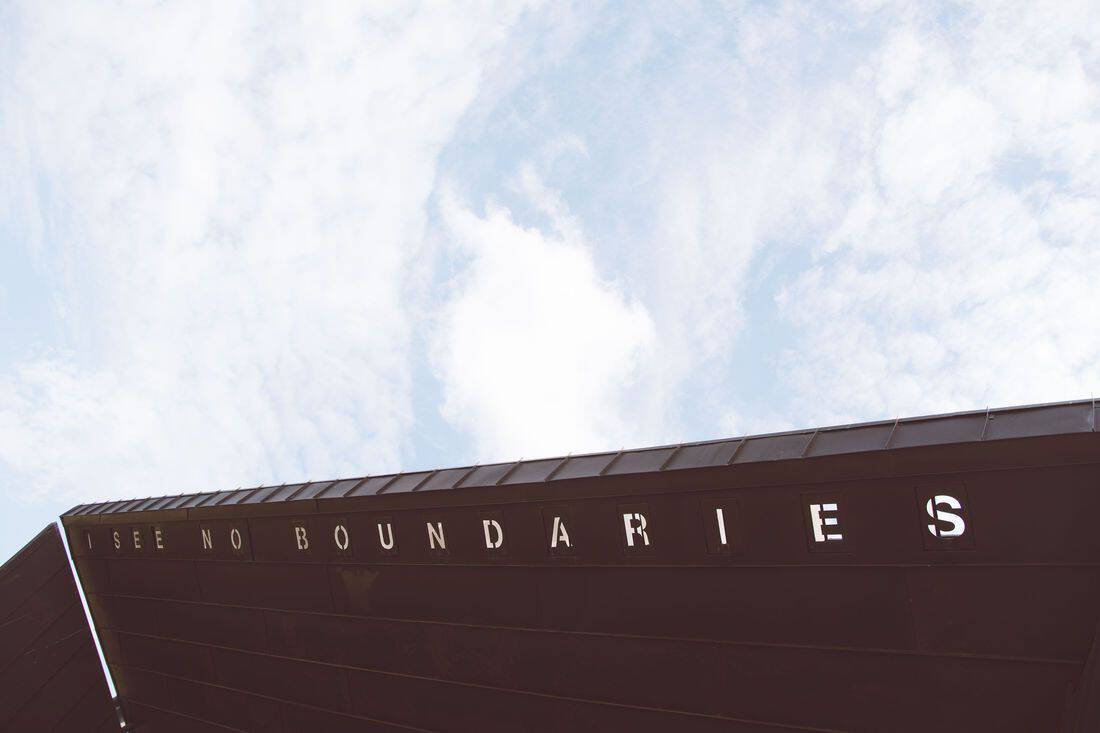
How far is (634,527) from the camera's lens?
17062 mm

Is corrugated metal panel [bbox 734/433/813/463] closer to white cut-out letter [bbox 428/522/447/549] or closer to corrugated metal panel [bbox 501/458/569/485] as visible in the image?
corrugated metal panel [bbox 501/458/569/485]

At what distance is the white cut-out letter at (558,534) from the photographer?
18234mm

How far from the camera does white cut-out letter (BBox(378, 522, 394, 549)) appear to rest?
72.0 ft

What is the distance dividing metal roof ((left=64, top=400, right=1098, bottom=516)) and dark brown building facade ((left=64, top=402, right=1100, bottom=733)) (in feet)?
0.23

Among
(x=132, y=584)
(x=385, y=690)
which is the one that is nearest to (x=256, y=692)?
(x=385, y=690)

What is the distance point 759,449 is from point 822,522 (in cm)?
218

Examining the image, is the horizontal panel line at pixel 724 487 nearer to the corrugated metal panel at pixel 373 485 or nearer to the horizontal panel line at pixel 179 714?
the corrugated metal panel at pixel 373 485

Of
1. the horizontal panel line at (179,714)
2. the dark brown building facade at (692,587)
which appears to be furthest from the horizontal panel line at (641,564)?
the horizontal panel line at (179,714)

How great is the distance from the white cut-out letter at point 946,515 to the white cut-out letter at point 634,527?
6.27 meters

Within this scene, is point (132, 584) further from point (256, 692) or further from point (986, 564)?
point (986, 564)

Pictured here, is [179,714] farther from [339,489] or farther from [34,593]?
[339,489]

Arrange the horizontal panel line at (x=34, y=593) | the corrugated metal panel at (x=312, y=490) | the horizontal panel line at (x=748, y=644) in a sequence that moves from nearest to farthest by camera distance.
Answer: the horizontal panel line at (x=748, y=644) < the corrugated metal panel at (x=312, y=490) < the horizontal panel line at (x=34, y=593)

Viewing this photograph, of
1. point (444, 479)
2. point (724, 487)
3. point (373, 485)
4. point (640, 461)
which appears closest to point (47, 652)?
point (373, 485)

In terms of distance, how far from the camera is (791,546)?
1473 cm
